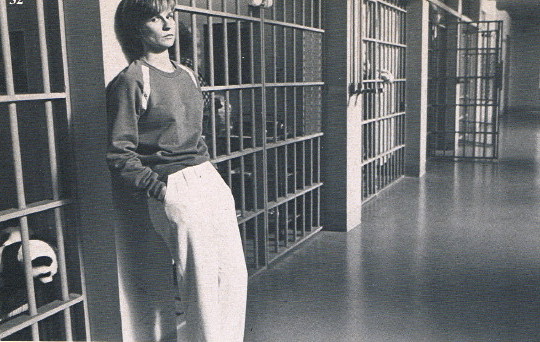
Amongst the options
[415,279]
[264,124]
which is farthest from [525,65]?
[264,124]

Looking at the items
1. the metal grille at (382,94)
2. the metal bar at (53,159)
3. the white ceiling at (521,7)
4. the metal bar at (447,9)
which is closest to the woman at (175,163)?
the metal bar at (53,159)

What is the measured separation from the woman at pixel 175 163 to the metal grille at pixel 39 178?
242 mm

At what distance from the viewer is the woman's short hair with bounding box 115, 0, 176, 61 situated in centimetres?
198

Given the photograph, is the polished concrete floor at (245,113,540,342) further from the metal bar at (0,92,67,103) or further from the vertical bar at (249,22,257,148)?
the metal bar at (0,92,67,103)

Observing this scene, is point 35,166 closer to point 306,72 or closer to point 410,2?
point 306,72

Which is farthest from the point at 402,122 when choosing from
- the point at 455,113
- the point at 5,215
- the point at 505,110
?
the point at 505,110

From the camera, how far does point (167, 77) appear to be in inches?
79.8

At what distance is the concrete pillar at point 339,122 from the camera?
429cm

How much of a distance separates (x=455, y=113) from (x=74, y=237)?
7.52m

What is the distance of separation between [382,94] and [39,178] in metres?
4.46

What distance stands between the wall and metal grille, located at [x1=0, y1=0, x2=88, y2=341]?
1891 centimetres

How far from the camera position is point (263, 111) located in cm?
347

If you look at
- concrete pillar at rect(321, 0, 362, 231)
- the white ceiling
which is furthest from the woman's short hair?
the white ceiling

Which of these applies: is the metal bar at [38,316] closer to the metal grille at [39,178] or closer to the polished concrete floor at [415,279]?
the metal grille at [39,178]
